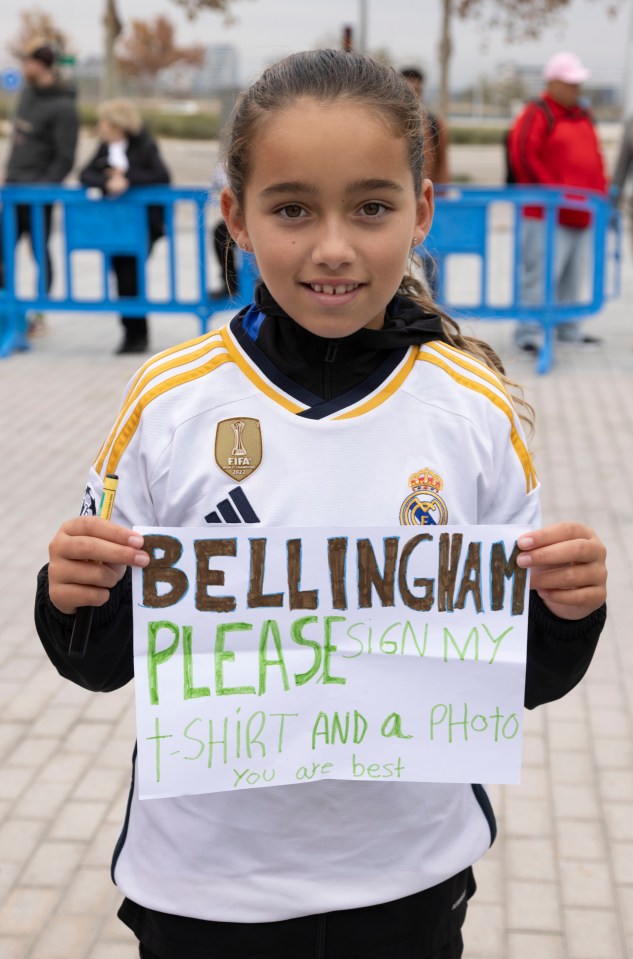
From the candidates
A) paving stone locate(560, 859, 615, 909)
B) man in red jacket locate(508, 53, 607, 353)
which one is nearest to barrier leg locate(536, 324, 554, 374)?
man in red jacket locate(508, 53, 607, 353)

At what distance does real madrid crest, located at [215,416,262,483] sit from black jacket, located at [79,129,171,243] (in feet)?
25.4

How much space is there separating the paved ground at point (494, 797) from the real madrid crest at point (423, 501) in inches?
32.3

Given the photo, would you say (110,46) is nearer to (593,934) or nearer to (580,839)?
(580,839)

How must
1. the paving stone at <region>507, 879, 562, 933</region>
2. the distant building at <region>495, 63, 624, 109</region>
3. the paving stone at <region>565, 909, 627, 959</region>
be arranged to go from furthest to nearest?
the distant building at <region>495, 63, 624, 109</region> → the paving stone at <region>507, 879, 562, 933</region> → the paving stone at <region>565, 909, 627, 959</region>

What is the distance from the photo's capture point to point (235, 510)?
5.23ft

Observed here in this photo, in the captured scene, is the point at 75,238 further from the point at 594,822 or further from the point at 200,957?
the point at 200,957

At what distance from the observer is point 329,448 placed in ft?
5.17

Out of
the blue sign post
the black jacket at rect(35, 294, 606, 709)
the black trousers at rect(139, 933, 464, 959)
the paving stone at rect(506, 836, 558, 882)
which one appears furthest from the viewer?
the blue sign post

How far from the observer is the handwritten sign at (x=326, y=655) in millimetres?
1560

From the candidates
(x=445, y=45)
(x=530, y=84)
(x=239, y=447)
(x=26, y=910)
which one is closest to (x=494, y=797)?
(x=26, y=910)

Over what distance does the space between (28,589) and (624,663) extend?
2279 mm

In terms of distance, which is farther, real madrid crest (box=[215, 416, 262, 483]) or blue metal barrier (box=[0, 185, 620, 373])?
blue metal barrier (box=[0, 185, 620, 373])

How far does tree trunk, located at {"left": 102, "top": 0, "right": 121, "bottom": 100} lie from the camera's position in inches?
907

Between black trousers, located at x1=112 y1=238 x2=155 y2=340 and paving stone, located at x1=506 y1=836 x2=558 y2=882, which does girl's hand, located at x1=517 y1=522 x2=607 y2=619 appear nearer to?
paving stone, located at x1=506 y1=836 x2=558 y2=882
